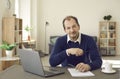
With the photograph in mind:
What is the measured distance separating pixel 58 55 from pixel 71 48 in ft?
0.52

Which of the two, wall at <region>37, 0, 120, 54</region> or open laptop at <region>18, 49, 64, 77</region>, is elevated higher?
wall at <region>37, 0, 120, 54</region>

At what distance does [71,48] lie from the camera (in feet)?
7.18

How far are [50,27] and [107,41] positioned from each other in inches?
95.7

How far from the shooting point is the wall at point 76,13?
29.6 feet

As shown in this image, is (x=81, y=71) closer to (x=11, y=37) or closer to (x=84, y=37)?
(x=84, y=37)

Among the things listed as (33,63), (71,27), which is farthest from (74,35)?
(33,63)

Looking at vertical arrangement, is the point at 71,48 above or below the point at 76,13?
below

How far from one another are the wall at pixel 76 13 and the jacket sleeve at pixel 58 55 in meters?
6.76

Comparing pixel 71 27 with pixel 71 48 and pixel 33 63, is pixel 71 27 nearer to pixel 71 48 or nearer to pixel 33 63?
pixel 71 48

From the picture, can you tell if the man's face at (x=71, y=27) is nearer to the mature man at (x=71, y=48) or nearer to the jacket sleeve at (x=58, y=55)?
the mature man at (x=71, y=48)

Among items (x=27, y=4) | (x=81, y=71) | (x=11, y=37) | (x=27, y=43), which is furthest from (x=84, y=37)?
(x=27, y=4)

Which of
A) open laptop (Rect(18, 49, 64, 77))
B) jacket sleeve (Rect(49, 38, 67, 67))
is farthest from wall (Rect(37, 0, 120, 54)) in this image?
open laptop (Rect(18, 49, 64, 77))

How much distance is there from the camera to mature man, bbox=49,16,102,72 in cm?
224

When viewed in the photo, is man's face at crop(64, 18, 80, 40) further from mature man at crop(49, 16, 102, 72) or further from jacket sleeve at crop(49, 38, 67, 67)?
jacket sleeve at crop(49, 38, 67, 67)
